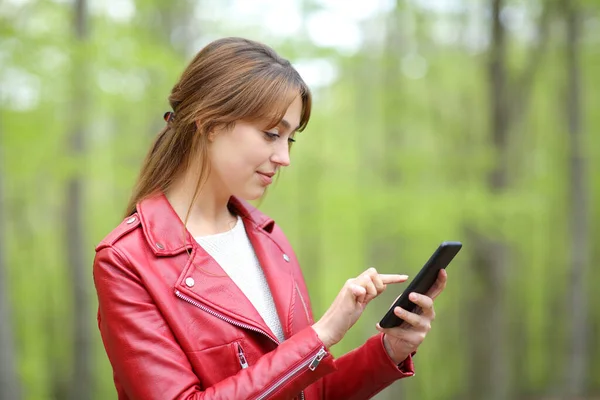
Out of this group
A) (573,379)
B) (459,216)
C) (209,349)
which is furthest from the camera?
(573,379)

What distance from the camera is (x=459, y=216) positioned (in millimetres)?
7359

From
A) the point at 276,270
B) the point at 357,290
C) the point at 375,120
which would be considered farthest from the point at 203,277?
the point at 375,120

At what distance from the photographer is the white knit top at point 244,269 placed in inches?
74.1

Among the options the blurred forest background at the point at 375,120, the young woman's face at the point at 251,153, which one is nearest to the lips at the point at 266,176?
the young woman's face at the point at 251,153

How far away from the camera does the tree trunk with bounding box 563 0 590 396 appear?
32.0ft

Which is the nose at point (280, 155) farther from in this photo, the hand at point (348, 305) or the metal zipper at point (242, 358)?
the metal zipper at point (242, 358)

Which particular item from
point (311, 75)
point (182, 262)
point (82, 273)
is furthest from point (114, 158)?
point (182, 262)

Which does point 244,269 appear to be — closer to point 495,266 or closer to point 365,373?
point 365,373

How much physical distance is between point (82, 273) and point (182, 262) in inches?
315

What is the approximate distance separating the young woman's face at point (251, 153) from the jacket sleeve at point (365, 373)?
2.03 ft

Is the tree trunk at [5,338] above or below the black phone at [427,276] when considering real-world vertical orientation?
below

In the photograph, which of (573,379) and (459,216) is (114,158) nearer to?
(459,216)

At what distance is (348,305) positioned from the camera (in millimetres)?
1586

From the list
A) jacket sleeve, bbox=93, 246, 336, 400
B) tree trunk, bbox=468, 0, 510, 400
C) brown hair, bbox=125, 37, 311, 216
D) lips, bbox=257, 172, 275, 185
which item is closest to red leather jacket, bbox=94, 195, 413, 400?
jacket sleeve, bbox=93, 246, 336, 400
